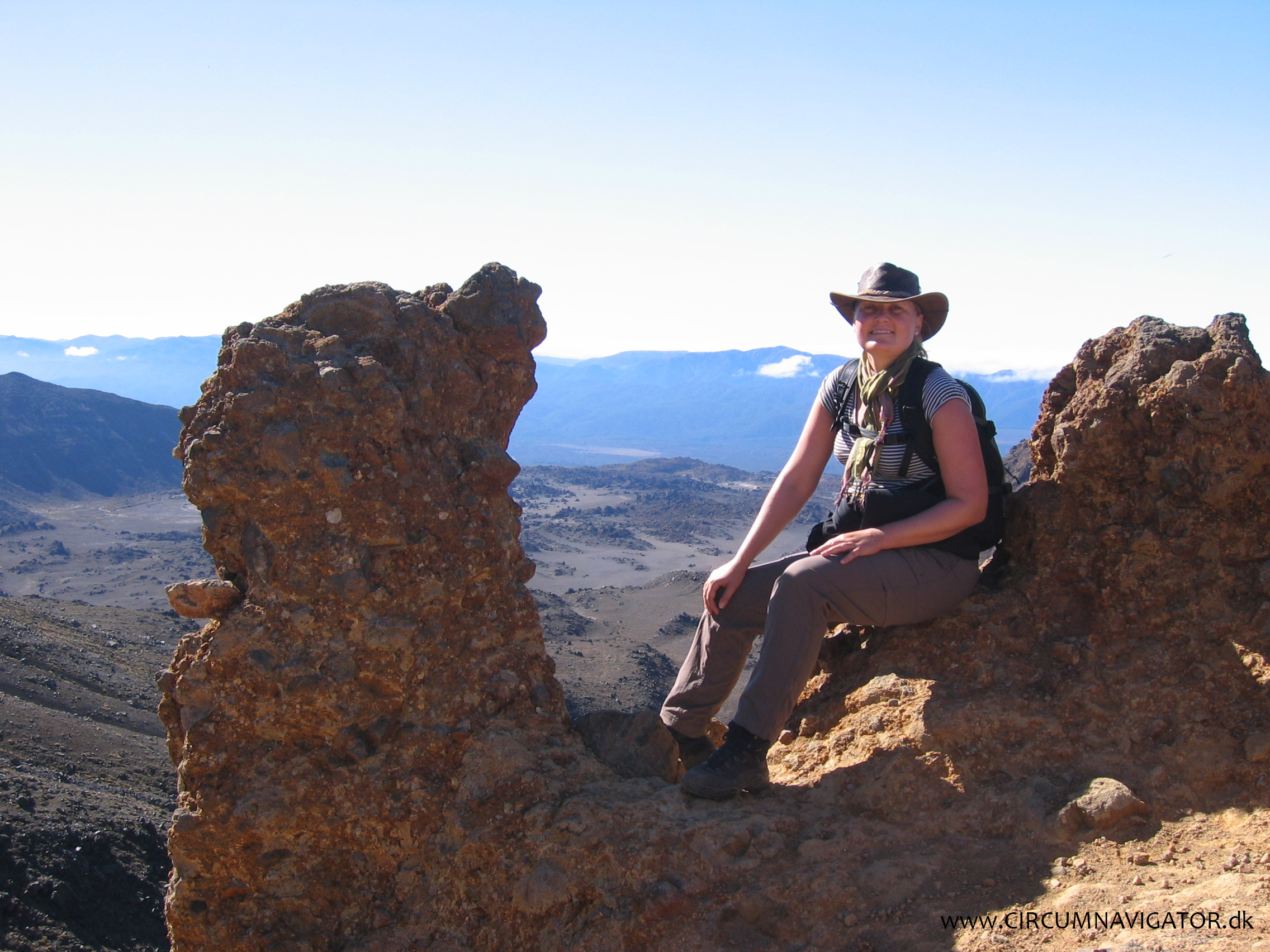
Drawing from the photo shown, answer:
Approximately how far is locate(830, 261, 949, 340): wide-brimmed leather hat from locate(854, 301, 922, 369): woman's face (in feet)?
0.08

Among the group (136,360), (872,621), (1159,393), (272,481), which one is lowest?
(872,621)

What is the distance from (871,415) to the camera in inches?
104

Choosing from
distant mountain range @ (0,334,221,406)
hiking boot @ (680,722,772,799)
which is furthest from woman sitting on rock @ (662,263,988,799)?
distant mountain range @ (0,334,221,406)

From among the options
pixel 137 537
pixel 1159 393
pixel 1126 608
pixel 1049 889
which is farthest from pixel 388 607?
pixel 137 537

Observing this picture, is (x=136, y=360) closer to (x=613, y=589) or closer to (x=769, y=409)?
(x=769, y=409)

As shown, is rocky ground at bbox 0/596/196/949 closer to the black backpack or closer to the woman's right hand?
the woman's right hand

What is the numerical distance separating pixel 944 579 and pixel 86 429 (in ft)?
217

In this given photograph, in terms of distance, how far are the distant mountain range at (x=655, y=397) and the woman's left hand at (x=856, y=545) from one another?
97543 mm

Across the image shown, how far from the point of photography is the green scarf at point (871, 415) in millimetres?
2582

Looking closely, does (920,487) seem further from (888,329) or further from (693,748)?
(693,748)

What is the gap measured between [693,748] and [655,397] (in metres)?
169

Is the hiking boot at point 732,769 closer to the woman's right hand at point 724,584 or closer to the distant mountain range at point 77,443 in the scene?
the woman's right hand at point 724,584

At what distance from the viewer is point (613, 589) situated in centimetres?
3062

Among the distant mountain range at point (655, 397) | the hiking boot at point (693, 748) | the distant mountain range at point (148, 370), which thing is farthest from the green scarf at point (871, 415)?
the distant mountain range at point (148, 370)
